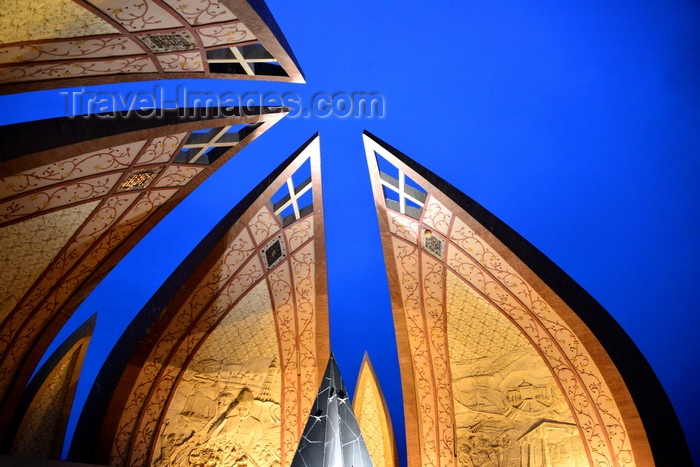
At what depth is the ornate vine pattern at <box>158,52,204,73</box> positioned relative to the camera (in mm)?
4422

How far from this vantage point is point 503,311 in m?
6.35

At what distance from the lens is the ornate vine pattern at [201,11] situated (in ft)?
12.6

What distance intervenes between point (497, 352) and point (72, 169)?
16.1 feet

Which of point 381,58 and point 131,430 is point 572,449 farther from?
point 381,58

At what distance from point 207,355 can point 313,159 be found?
277 cm

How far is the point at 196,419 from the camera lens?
21.9 feet

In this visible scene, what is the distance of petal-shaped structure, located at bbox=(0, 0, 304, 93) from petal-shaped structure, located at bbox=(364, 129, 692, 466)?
1.99m

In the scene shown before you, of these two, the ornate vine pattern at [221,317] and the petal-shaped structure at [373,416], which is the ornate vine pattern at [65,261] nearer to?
the ornate vine pattern at [221,317]

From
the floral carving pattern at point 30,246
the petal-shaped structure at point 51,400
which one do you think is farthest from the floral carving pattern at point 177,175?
the petal-shaped structure at point 51,400

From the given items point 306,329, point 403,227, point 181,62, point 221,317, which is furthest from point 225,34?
point 306,329

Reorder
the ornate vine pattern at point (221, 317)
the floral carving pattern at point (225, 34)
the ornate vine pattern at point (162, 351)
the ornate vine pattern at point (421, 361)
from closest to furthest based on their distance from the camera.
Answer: the floral carving pattern at point (225, 34) → the ornate vine pattern at point (162, 351) → the ornate vine pattern at point (221, 317) → the ornate vine pattern at point (421, 361)

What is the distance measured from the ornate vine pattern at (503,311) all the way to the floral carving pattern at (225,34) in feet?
8.95

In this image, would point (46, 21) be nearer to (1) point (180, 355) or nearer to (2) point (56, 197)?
(2) point (56, 197)

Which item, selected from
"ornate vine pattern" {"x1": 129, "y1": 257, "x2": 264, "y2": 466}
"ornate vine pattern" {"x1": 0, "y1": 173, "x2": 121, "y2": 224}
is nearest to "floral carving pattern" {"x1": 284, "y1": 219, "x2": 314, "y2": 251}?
"ornate vine pattern" {"x1": 129, "y1": 257, "x2": 264, "y2": 466}
